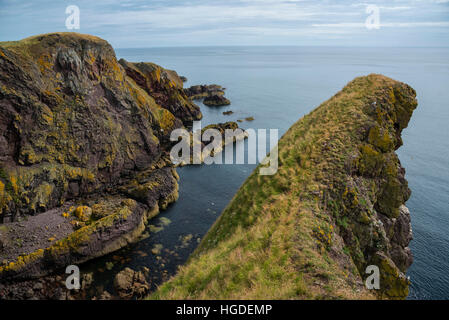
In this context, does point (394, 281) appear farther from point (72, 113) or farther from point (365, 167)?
point (72, 113)

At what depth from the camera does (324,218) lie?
53.0 ft

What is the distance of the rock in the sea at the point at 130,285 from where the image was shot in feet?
99.8

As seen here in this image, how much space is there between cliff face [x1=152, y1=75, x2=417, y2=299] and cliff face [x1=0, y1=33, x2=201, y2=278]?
2420 centimetres

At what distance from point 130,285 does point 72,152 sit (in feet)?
89.2

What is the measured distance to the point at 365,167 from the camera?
69.1ft

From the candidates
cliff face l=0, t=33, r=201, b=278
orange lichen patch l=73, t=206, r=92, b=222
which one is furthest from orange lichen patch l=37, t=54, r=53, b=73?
orange lichen patch l=73, t=206, r=92, b=222

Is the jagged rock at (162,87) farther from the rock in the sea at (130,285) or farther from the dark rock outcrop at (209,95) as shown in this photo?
the rock in the sea at (130,285)

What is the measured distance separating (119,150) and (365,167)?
46508 millimetres

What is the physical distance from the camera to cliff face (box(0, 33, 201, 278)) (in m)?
36.3

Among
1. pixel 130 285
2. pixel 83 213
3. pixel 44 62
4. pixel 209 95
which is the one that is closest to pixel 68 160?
pixel 83 213

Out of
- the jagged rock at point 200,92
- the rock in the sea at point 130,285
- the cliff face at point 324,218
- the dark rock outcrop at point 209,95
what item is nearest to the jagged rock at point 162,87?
the dark rock outcrop at point 209,95

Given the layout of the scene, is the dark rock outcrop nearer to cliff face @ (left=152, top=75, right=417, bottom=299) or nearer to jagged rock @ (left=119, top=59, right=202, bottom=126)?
jagged rock @ (left=119, top=59, right=202, bottom=126)

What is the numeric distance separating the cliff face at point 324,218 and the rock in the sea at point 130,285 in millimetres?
14804

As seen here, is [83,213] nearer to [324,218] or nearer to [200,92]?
[324,218]
